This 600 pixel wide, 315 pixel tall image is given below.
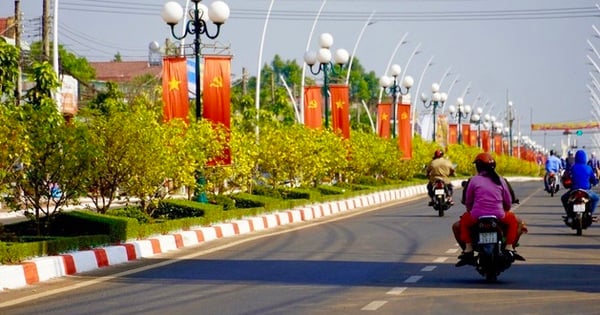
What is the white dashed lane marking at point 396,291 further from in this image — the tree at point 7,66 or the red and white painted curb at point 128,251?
the tree at point 7,66

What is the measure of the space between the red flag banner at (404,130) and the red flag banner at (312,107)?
15081 mm

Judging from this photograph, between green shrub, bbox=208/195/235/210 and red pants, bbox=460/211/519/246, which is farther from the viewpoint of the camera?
green shrub, bbox=208/195/235/210

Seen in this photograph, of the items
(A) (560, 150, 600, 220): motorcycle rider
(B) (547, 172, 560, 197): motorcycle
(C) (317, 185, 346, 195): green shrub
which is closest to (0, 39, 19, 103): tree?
(A) (560, 150, 600, 220): motorcycle rider

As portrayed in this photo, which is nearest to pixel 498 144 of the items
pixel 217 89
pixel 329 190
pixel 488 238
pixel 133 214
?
pixel 329 190

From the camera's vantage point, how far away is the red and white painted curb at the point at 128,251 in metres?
17.3

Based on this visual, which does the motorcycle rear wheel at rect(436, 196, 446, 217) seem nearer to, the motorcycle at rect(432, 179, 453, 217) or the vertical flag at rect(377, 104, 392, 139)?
the motorcycle at rect(432, 179, 453, 217)

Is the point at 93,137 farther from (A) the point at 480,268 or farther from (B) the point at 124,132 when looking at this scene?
(A) the point at 480,268

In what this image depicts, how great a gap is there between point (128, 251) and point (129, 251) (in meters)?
0.05

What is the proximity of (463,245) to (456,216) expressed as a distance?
873 inches

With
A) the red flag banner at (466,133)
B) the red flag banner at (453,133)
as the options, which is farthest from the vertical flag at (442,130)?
the red flag banner at (466,133)

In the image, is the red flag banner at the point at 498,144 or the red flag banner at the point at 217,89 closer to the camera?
the red flag banner at the point at 217,89

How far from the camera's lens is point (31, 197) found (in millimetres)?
23656

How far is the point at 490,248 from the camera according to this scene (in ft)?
55.3

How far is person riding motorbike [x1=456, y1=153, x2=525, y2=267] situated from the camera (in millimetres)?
17250
